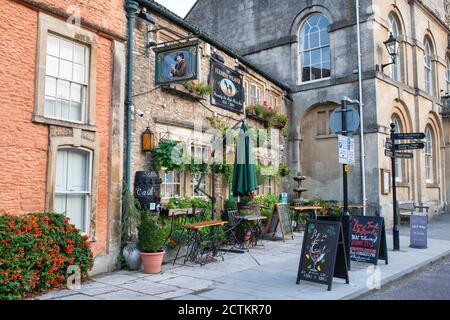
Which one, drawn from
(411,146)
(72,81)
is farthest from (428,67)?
(72,81)

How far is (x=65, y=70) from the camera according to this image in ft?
25.6

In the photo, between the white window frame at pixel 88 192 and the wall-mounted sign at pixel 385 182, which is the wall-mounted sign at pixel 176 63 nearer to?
the white window frame at pixel 88 192

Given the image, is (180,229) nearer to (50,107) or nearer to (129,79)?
(129,79)

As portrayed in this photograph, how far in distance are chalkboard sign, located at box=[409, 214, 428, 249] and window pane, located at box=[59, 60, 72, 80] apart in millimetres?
9448

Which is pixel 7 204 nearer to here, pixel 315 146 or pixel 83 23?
pixel 83 23

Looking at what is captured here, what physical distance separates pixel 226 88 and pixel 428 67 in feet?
46.4

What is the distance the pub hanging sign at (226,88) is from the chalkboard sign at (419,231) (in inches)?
248

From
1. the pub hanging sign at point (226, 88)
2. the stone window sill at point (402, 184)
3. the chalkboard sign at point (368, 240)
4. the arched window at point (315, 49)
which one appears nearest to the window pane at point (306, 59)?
the arched window at point (315, 49)

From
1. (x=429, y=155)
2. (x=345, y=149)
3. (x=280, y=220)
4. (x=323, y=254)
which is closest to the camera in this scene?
(x=323, y=254)

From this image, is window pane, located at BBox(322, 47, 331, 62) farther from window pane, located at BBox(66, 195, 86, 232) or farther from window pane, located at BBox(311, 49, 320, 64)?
window pane, located at BBox(66, 195, 86, 232)

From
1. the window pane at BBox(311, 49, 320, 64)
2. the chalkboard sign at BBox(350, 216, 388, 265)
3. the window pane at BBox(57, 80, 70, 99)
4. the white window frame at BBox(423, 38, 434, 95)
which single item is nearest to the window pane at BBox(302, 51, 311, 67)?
the window pane at BBox(311, 49, 320, 64)

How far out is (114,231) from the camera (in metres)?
8.40

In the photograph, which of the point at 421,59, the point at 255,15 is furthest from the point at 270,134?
the point at 421,59

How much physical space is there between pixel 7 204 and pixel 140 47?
4706mm
